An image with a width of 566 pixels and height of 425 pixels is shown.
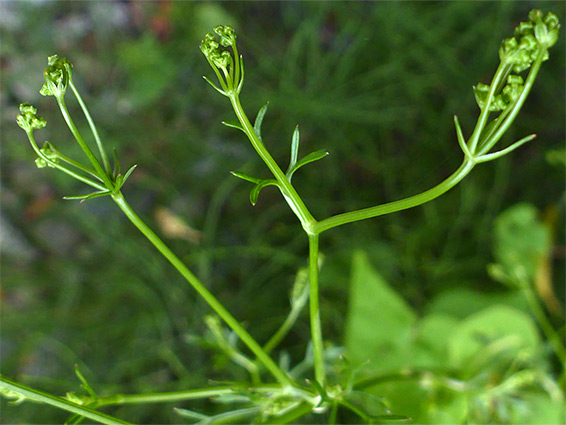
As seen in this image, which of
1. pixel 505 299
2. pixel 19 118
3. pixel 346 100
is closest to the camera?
pixel 19 118

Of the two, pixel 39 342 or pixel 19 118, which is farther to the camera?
pixel 39 342

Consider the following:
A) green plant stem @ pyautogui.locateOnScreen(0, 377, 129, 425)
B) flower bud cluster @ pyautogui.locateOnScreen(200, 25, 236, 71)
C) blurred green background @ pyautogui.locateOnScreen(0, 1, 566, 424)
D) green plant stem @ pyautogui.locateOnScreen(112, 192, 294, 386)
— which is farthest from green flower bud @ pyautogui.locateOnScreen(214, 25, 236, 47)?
blurred green background @ pyautogui.locateOnScreen(0, 1, 566, 424)

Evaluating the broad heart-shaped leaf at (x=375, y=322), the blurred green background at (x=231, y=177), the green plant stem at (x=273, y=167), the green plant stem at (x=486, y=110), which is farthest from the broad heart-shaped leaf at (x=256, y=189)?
the blurred green background at (x=231, y=177)

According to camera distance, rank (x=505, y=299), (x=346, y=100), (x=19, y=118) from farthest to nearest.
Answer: (x=346, y=100) < (x=505, y=299) < (x=19, y=118)

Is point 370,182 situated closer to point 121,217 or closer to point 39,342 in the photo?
point 121,217

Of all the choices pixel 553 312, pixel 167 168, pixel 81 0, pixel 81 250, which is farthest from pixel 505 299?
pixel 81 0

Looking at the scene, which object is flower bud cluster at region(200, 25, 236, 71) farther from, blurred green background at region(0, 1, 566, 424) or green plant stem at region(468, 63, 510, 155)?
blurred green background at region(0, 1, 566, 424)

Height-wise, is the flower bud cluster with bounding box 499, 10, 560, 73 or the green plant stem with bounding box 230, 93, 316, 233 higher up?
the flower bud cluster with bounding box 499, 10, 560, 73
